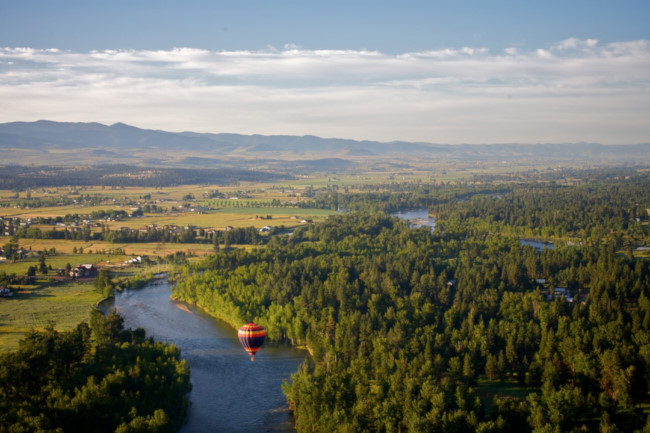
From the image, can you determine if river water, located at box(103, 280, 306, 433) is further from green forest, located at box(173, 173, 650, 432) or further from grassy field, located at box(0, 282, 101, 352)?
grassy field, located at box(0, 282, 101, 352)

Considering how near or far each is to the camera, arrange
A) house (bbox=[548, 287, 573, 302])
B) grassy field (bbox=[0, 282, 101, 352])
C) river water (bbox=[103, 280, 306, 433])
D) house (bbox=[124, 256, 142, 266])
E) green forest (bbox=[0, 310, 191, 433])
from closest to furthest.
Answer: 1. green forest (bbox=[0, 310, 191, 433])
2. river water (bbox=[103, 280, 306, 433])
3. grassy field (bbox=[0, 282, 101, 352])
4. house (bbox=[548, 287, 573, 302])
5. house (bbox=[124, 256, 142, 266])

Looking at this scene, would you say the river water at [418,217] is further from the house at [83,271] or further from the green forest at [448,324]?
the house at [83,271]

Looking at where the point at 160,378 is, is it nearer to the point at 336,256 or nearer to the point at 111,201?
the point at 336,256

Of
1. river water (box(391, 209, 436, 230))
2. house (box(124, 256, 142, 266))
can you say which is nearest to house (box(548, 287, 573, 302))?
river water (box(391, 209, 436, 230))

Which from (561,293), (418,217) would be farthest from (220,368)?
(418,217)

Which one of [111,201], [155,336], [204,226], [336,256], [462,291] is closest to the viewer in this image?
[155,336]

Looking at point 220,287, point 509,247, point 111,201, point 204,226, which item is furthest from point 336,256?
point 111,201
